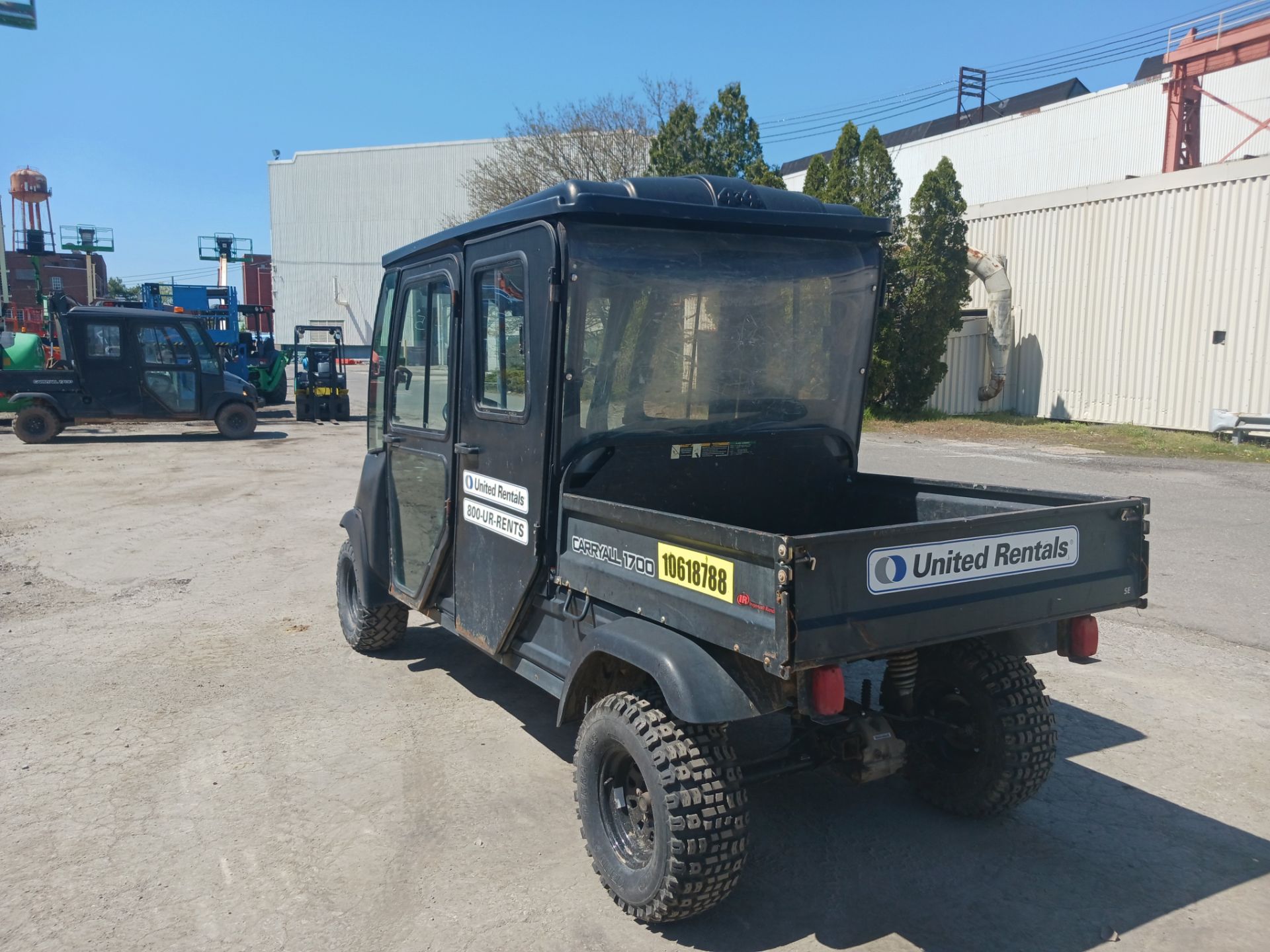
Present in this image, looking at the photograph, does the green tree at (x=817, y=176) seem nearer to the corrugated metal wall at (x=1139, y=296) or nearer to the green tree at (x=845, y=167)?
the green tree at (x=845, y=167)

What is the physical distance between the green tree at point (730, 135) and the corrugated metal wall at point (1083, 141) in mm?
9771

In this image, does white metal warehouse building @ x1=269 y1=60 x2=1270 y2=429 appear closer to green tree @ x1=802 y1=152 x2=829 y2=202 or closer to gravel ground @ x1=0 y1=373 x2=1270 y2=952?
green tree @ x1=802 y1=152 x2=829 y2=202

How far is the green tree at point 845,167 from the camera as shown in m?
21.4

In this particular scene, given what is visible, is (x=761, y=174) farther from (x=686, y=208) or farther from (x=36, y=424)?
(x=686, y=208)

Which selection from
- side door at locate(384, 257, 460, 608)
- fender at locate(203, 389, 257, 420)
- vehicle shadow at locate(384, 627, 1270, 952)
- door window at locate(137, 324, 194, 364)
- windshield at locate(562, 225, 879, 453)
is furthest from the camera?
fender at locate(203, 389, 257, 420)

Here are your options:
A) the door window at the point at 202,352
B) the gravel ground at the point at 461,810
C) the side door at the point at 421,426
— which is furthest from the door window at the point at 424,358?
the door window at the point at 202,352

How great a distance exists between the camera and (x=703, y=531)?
3051mm

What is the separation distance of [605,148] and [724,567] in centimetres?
2846

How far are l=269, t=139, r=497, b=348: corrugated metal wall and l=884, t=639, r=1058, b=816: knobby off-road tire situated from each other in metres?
51.8

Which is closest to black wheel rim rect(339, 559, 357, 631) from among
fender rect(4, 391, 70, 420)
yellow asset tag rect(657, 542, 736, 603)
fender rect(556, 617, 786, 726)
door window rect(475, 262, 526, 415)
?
door window rect(475, 262, 526, 415)

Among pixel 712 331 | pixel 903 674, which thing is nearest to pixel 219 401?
pixel 712 331

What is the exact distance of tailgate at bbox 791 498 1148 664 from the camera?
285 centimetres

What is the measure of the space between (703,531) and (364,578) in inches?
129

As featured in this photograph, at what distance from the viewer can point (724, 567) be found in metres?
3.00
